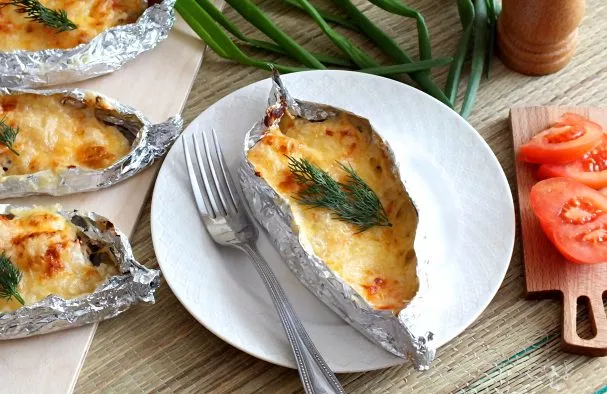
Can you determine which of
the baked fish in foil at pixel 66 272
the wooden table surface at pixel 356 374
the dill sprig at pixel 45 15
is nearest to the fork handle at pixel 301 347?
the wooden table surface at pixel 356 374

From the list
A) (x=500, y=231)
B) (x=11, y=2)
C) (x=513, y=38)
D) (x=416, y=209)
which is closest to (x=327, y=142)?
(x=416, y=209)

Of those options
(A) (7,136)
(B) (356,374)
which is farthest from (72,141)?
(B) (356,374)

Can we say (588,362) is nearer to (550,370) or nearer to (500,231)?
(550,370)

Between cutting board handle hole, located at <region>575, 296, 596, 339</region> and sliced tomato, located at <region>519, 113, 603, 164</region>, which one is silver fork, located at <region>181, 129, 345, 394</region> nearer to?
cutting board handle hole, located at <region>575, 296, 596, 339</region>

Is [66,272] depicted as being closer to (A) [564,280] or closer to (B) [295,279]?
(B) [295,279]

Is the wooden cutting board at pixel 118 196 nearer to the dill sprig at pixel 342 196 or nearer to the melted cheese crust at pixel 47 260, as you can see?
the melted cheese crust at pixel 47 260

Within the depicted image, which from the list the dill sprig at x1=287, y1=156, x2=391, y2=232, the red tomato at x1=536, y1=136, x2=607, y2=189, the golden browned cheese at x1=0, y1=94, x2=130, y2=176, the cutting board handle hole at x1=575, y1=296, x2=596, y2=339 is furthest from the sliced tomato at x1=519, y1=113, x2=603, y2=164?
the golden browned cheese at x1=0, y1=94, x2=130, y2=176
